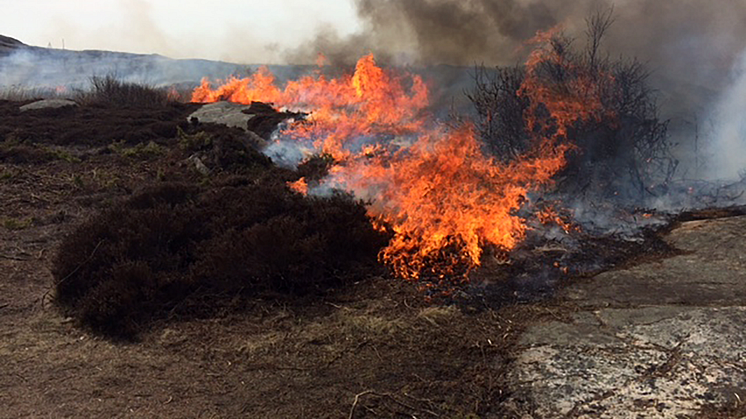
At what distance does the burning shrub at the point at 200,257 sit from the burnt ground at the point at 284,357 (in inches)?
7.9

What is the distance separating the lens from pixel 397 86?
16.6 metres

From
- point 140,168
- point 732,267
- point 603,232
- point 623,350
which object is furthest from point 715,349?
point 140,168

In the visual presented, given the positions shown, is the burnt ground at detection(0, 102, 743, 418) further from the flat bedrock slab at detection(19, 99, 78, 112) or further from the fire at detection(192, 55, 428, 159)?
the flat bedrock slab at detection(19, 99, 78, 112)

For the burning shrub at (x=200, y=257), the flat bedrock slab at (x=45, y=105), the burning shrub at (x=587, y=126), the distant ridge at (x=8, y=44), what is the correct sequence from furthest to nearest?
the distant ridge at (x=8, y=44)
the flat bedrock slab at (x=45, y=105)
the burning shrub at (x=587, y=126)
the burning shrub at (x=200, y=257)

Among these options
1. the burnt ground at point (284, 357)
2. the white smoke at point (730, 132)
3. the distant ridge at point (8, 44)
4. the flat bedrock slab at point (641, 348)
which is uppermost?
the distant ridge at point (8, 44)

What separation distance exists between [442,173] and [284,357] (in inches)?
143

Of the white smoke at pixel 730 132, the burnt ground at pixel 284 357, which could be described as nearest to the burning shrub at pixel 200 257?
the burnt ground at pixel 284 357

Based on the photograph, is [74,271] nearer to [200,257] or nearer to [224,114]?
[200,257]

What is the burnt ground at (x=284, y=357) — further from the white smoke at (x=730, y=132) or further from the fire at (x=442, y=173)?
the white smoke at (x=730, y=132)

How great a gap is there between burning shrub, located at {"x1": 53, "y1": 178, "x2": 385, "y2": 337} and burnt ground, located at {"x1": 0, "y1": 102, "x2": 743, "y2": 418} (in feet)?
0.66

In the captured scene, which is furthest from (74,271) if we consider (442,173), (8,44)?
(8,44)

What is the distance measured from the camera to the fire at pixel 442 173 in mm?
5766

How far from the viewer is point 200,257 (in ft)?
18.1

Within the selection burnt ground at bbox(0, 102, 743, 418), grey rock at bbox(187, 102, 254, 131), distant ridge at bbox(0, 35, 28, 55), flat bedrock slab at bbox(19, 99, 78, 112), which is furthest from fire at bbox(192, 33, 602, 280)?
distant ridge at bbox(0, 35, 28, 55)
